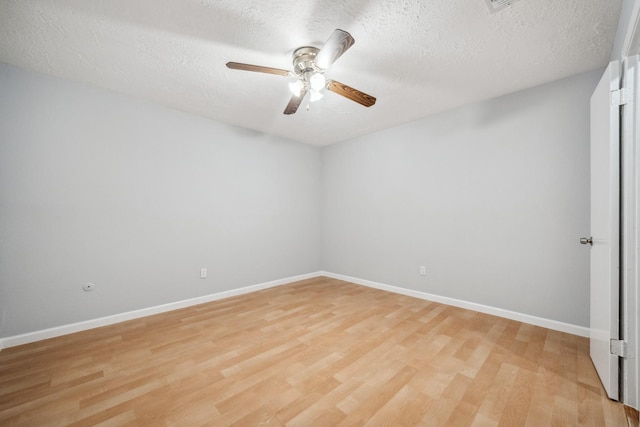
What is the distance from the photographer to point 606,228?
4.89 ft

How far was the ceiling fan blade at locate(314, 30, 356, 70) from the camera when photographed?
139 centimetres

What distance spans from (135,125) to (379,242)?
11.2 ft

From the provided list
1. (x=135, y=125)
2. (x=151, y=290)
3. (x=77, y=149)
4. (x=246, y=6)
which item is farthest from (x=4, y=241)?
(x=246, y=6)

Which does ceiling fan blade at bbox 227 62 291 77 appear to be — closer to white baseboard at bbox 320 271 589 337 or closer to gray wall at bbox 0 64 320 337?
gray wall at bbox 0 64 320 337

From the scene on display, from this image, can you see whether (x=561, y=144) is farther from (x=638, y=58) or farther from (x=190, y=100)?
(x=190, y=100)

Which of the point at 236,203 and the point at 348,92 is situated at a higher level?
the point at 348,92

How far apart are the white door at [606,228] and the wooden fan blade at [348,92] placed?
1459mm

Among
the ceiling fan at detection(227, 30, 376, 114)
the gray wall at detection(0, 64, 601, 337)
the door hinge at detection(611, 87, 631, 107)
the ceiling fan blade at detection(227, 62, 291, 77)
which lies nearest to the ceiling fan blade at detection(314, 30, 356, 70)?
the ceiling fan at detection(227, 30, 376, 114)

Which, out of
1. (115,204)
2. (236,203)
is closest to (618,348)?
(236,203)

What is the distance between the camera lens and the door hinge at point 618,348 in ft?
4.51

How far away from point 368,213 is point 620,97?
2.74 meters

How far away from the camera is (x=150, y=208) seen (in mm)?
2797

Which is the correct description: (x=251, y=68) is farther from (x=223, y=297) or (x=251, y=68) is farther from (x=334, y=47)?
(x=223, y=297)

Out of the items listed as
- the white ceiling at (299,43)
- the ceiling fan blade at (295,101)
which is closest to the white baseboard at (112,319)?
the white ceiling at (299,43)
